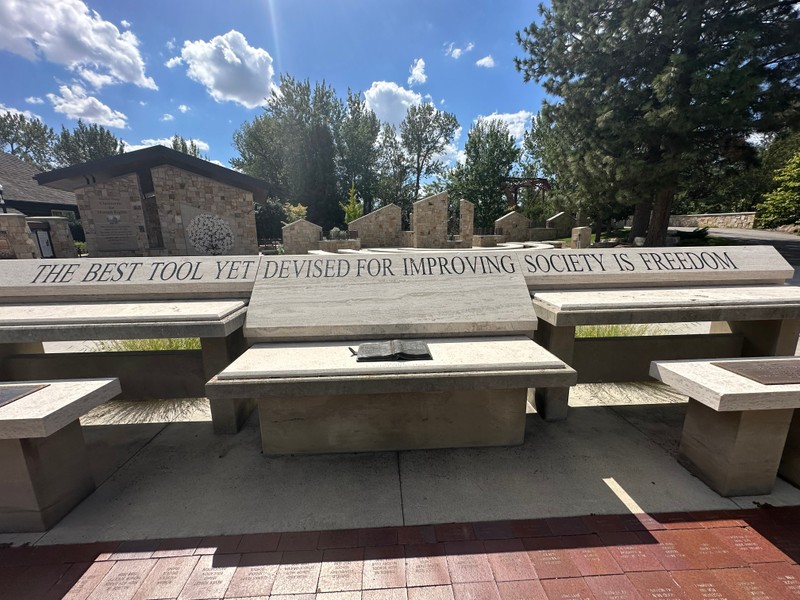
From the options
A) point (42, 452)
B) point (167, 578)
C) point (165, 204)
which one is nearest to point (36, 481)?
point (42, 452)

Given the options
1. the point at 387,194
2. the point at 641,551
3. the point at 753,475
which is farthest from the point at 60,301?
the point at 387,194

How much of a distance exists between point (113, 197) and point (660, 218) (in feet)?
73.8

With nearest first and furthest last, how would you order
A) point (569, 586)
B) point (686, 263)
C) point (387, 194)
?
1. point (569, 586)
2. point (686, 263)
3. point (387, 194)

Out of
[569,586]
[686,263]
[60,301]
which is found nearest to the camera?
[569,586]

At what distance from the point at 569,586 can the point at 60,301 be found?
517cm

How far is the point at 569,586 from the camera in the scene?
1.90m

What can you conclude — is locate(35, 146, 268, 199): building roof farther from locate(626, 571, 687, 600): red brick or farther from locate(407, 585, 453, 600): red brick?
locate(626, 571, 687, 600): red brick

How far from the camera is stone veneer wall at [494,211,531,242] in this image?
22.8 meters

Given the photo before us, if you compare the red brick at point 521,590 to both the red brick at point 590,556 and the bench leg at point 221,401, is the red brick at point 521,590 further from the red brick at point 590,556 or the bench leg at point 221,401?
the bench leg at point 221,401

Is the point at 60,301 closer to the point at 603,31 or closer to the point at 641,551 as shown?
the point at 641,551

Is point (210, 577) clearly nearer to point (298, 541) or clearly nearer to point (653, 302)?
point (298, 541)

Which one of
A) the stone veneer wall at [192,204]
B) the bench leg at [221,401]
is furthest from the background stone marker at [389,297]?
the stone veneer wall at [192,204]

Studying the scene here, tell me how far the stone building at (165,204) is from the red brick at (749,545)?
15190 mm

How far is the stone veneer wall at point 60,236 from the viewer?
1421 centimetres
